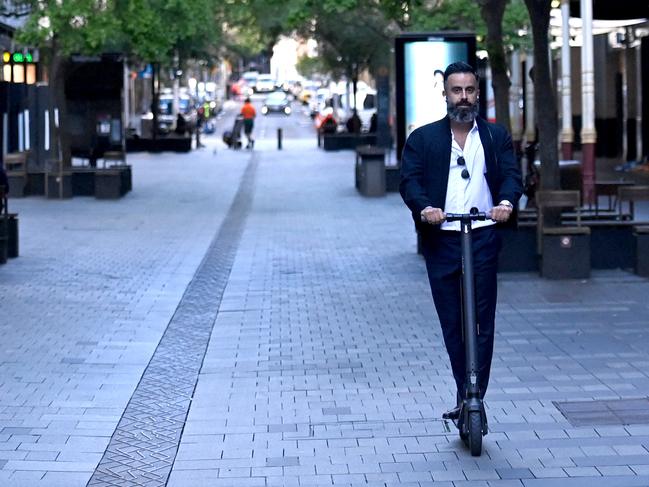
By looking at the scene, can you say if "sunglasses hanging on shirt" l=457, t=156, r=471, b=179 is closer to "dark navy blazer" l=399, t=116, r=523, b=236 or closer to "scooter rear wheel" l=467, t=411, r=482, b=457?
"dark navy blazer" l=399, t=116, r=523, b=236

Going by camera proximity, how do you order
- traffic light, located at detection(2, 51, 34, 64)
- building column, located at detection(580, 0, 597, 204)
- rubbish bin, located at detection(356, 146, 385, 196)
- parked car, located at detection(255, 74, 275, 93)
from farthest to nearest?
parked car, located at detection(255, 74, 275, 93) → traffic light, located at detection(2, 51, 34, 64) → rubbish bin, located at detection(356, 146, 385, 196) → building column, located at detection(580, 0, 597, 204)

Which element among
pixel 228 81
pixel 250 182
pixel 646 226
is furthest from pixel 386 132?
pixel 228 81

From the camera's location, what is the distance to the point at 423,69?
52.7 feet

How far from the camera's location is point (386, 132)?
30.9 metres

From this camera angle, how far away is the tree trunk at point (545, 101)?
14.0m

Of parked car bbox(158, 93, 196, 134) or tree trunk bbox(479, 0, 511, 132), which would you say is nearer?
tree trunk bbox(479, 0, 511, 132)

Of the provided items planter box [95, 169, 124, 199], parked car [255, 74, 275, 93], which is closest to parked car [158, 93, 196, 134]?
parked car [255, 74, 275, 93]

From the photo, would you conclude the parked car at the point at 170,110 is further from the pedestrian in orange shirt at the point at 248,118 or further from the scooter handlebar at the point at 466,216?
the scooter handlebar at the point at 466,216

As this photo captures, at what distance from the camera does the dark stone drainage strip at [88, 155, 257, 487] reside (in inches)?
262

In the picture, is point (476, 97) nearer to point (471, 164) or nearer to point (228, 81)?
point (471, 164)

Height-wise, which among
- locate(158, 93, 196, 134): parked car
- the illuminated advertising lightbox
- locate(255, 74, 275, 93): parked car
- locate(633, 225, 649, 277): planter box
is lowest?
locate(633, 225, 649, 277): planter box

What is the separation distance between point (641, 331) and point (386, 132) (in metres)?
21.0

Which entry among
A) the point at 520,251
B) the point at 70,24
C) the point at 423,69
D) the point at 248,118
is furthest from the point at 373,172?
the point at 248,118

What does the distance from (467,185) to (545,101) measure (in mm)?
7637
